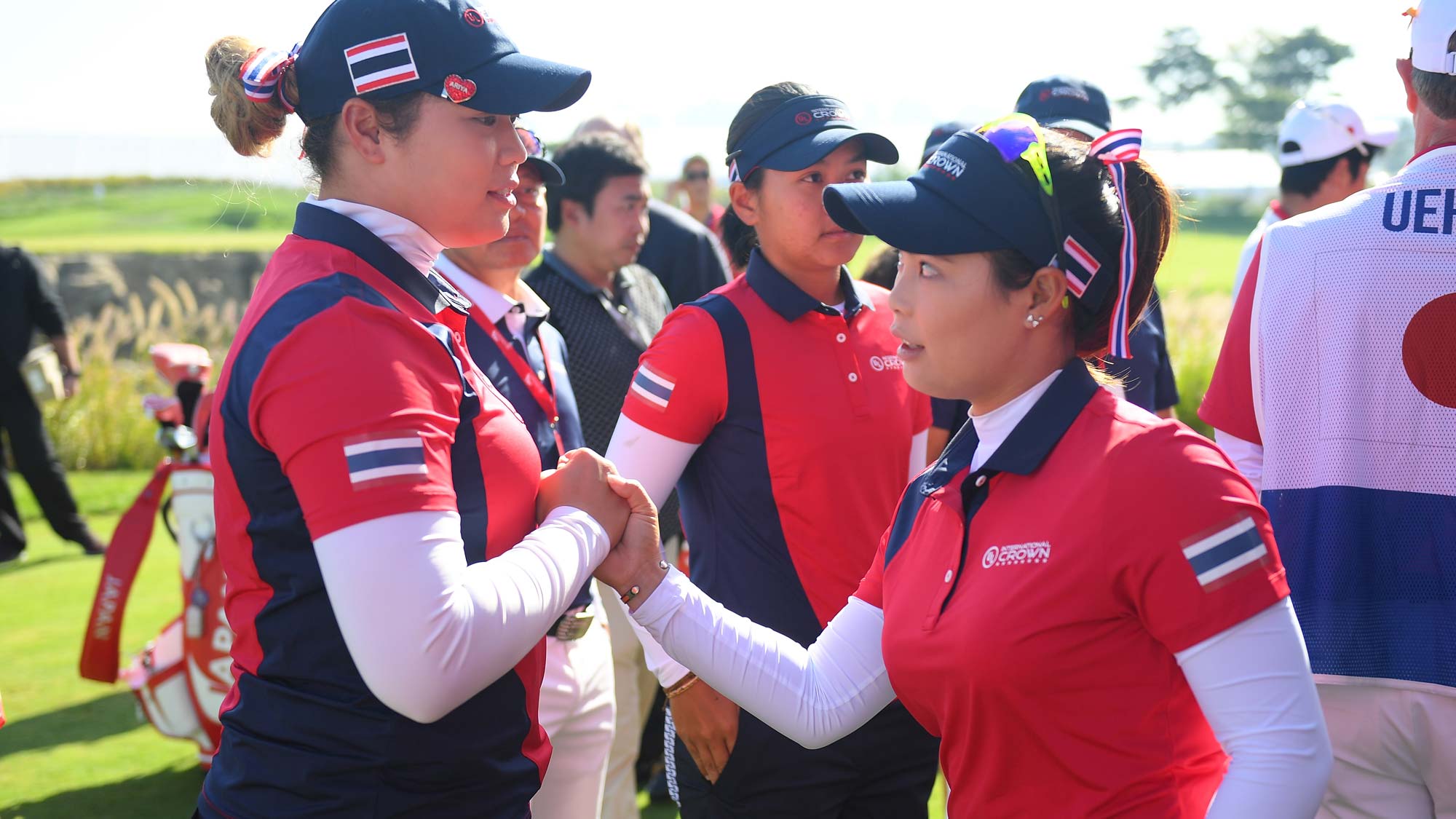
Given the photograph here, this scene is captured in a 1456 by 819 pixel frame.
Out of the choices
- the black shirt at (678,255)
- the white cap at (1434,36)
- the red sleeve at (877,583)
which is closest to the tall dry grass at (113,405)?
the black shirt at (678,255)

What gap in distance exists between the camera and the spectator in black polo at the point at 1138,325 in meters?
3.72

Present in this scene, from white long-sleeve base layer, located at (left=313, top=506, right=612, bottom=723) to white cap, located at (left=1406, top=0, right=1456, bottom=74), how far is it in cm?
193

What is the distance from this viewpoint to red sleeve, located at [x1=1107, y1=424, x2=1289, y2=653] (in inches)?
61.4

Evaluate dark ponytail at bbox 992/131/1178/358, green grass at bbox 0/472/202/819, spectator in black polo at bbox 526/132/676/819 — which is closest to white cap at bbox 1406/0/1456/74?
dark ponytail at bbox 992/131/1178/358

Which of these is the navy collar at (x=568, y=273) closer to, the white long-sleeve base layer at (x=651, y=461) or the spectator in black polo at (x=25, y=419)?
the white long-sleeve base layer at (x=651, y=461)

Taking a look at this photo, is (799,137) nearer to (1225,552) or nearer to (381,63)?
(381,63)

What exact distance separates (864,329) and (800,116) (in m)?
0.56

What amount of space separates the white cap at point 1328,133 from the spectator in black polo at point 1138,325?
1522 millimetres

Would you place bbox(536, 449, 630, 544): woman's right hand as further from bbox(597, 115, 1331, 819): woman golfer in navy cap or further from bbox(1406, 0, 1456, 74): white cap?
bbox(1406, 0, 1456, 74): white cap

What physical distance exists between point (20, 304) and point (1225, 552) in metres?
8.26

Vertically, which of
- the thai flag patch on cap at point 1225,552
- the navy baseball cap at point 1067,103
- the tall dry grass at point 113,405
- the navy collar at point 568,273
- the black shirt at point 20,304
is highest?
the navy baseball cap at point 1067,103

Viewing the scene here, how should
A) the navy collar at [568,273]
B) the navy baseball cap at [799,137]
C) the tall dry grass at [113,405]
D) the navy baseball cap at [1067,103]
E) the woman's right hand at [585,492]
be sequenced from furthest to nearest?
1. the tall dry grass at [113,405]
2. the navy collar at [568,273]
3. the navy baseball cap at [1067,103]
4. the navy baseball cap at [799,137]
5. the woman's right hand at [585,492]

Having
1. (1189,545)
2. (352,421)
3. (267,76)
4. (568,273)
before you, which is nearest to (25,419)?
(568,273)

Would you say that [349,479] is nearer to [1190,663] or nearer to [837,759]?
[1190,663]
